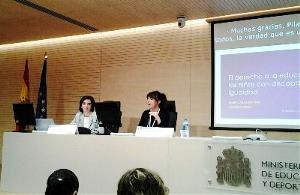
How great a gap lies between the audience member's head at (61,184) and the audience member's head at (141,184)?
14.3 inches

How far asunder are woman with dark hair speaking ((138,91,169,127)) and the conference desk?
1.03 m

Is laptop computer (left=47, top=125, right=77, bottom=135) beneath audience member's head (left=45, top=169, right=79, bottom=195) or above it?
above

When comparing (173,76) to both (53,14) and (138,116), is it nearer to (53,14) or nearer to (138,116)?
(138,116)

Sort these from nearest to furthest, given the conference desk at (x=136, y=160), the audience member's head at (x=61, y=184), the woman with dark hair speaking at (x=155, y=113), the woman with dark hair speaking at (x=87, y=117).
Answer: the audience member's head at (x=61, y=184) → the conference desk at (x=136, y=160) → the woman with dark hair speaking at (x=155, y=113) → the woman with dark hair speaking at (x=87, y=117)

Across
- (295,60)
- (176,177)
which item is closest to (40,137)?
(176,177)

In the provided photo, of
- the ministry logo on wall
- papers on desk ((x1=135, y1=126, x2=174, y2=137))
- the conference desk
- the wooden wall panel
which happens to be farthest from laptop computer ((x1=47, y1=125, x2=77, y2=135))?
the wooden wall panel

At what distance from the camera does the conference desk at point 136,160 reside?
7.83 feet

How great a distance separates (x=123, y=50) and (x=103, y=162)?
10.5 ft

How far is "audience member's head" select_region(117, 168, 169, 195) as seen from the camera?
3.58 feet

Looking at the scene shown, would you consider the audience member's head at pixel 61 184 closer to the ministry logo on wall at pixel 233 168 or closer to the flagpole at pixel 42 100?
the ministry logo on wall at pixel 233 168

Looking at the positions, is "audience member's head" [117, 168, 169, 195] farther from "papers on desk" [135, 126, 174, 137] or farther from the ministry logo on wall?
"papers on desk" [135, 126, 174, 137]

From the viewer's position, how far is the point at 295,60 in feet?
14.5

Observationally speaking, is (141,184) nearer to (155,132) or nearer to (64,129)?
(155,132)

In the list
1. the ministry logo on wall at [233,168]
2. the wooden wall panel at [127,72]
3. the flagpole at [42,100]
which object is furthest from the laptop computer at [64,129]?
the flagpole at [42,100]
